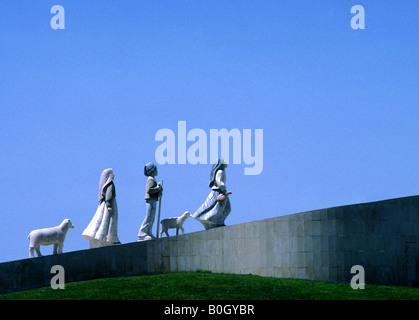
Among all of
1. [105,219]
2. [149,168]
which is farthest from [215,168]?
[105,219]

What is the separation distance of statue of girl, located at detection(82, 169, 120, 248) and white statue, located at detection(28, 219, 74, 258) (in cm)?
99

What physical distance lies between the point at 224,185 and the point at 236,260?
3073 millimetres

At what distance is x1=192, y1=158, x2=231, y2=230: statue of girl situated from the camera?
29.1 m

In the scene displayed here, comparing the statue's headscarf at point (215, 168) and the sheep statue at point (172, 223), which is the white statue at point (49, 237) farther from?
the statue's headscarf at point (215, 168)

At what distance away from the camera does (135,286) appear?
2402cm

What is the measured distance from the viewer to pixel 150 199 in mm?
28891

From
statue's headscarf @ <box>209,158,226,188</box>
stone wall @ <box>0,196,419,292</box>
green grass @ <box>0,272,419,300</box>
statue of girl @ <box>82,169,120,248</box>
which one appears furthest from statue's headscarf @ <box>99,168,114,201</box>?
green grass @ <box>0,272,419,300</box>

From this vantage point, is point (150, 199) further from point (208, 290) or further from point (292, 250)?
point (208, 290)

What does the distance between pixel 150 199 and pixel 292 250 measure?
532 centimetres

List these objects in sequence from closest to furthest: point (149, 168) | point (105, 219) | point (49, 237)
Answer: point (49, 237) < point (105, 219) < point (149, 168)

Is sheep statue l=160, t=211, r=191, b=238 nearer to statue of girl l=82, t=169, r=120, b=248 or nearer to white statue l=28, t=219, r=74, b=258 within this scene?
statue of girl l=82, t=169, r=120, b=248

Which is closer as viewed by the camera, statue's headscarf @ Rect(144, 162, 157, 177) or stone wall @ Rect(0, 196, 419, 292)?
stone wall @ Rect(0, 196, 419, 292)

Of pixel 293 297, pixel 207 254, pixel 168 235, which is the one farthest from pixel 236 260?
pixel 293 297

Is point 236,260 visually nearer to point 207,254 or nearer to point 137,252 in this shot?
point 207,254
